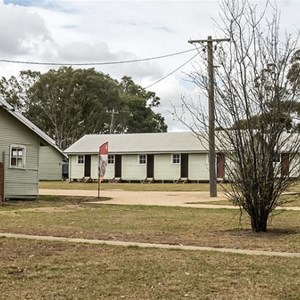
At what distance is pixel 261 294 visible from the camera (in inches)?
279

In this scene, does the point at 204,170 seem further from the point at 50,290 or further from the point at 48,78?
the point at 50,290

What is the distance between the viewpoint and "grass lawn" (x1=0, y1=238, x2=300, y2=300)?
23.4 feet

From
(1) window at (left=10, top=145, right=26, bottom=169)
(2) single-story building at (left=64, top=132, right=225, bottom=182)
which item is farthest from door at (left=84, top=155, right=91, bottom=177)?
(1) window at (left=10, top=145, right=26, bottom=169)

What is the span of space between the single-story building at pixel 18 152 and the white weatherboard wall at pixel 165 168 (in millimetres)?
20898

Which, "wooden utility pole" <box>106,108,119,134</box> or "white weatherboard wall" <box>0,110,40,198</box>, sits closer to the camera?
"white weatherboard wall" <box>0,110,40,198</box>

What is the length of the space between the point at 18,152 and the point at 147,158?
2339 centimetres

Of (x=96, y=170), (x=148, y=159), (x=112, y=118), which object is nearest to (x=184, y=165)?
(x=148, y=159)

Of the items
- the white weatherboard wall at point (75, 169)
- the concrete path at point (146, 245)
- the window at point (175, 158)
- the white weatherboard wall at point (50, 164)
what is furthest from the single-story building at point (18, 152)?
the white weatherboard wall at point (50, 164)

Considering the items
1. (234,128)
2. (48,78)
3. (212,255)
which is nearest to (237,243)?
(212,255)

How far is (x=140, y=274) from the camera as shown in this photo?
8.30 metres

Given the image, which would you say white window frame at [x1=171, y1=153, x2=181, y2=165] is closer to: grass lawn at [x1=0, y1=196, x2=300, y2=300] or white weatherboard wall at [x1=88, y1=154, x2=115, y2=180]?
white weatherboard wall at [x1=88, y1=154, x2=115, y2=180]

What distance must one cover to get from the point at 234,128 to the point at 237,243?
113 inches

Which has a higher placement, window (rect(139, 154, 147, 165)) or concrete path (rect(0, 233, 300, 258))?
window (rect(139, 154, 147, 165))

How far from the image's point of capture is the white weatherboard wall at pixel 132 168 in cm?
5000
